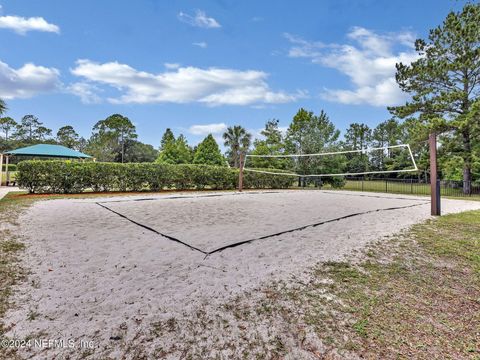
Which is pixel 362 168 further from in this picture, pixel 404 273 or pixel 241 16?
pixel 404 273

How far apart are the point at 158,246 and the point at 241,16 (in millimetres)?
10474

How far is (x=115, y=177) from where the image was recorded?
33.7 ft

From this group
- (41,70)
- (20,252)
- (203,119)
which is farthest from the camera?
(203,119)

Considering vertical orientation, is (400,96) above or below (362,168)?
above

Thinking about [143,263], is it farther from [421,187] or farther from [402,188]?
[421,187]

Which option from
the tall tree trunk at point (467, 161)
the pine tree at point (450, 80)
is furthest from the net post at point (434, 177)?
the tall tree trunk at point (467, 161)

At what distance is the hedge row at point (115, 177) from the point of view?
351 inches

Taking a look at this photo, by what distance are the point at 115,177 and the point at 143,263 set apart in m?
8.79

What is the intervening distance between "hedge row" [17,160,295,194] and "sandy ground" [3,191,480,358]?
482 centimetres

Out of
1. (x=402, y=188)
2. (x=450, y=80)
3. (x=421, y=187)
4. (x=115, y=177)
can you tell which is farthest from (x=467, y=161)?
(x=115, y=177)

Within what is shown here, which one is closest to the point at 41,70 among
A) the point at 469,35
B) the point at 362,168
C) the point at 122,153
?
the point at 122,153

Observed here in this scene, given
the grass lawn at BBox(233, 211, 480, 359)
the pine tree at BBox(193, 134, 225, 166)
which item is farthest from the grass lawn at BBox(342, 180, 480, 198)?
the grass lawn at BBox(233, 211, 480, 359)

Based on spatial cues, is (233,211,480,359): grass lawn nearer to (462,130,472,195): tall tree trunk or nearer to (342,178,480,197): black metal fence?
(342,178,480,197): black metal fence

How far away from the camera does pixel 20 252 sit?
287 centimetres
